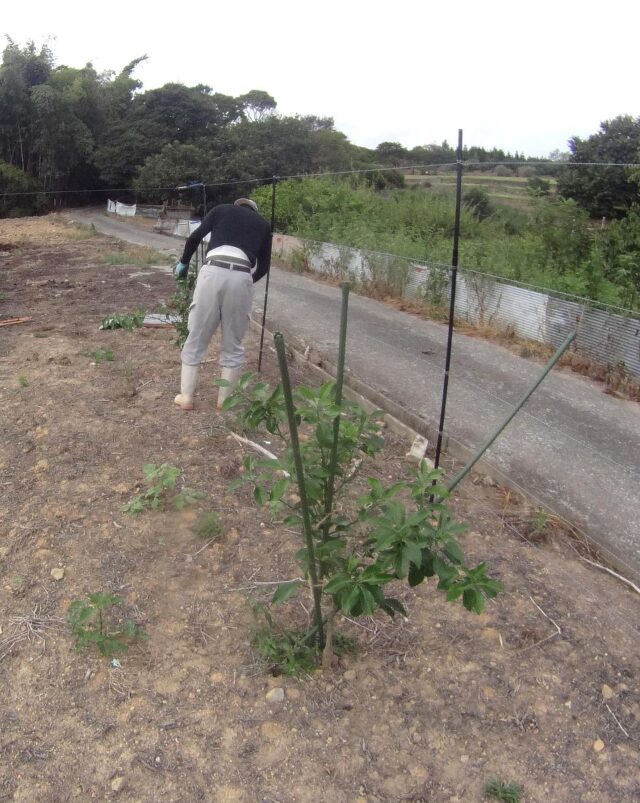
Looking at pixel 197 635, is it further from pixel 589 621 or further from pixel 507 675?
pixel 589 621

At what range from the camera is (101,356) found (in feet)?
20.1

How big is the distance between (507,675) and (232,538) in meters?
1.42

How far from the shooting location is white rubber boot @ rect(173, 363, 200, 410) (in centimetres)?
480

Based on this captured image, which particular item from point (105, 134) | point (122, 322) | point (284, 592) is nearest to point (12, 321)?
point (122, 322)

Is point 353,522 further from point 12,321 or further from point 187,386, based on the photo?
point 12,321

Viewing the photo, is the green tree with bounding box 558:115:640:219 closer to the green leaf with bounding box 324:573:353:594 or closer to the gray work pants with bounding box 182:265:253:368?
the gray work pants with bounding box 182:265:253:368

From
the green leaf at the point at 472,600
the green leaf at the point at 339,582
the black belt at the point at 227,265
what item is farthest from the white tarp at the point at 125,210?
the green leaf at the point at 472,600

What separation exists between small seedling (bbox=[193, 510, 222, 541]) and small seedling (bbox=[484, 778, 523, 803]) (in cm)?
170

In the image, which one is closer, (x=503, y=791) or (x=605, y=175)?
(x=503, y=791)

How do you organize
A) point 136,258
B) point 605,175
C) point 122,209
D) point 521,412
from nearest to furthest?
point 521,412, point 136,258, point 605,175, point 122,209

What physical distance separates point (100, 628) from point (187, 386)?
8.00ft

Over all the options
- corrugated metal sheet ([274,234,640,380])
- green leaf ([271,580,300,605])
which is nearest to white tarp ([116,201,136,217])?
corrugated metal sheet ([274,234,640,380])

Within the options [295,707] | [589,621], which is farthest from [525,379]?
[295,707]

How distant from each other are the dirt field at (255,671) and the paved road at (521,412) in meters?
0.47
